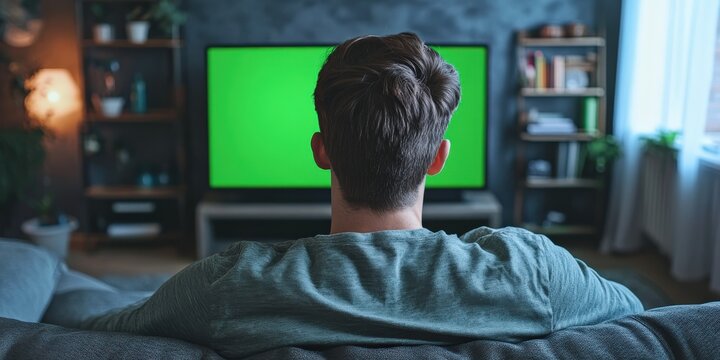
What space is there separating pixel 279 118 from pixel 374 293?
137 inches

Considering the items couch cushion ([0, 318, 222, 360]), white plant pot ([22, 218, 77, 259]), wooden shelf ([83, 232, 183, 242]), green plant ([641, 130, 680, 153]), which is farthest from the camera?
wooden shelf ([83, 232, 183, 242])

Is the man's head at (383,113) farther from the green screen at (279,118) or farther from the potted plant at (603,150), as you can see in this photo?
the potted plant at (603,150)

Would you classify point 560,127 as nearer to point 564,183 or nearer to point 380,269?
point 564,183

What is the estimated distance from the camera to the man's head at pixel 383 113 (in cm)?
106

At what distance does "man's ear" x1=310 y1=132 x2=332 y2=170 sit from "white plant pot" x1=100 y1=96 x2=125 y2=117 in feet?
11.8

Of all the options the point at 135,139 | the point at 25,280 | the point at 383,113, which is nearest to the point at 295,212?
the point at 135,139

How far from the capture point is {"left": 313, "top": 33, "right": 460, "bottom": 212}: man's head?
106 cm

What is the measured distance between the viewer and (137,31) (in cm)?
439

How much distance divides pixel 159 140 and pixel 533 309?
13.4ft

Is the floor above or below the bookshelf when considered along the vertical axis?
below

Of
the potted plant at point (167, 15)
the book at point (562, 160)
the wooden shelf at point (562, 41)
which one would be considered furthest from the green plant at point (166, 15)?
the book at point (562, 160)

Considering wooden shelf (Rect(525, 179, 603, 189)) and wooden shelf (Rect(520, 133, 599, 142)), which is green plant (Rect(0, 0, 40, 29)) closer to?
wooden shelf (Rect(520, 133, 599, 142))

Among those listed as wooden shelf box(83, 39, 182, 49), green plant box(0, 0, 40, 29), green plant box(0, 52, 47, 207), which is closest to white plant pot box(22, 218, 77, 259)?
green plant box(0, 52, 47, 207)

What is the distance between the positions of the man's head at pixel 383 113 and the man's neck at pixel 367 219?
0.4 inches
